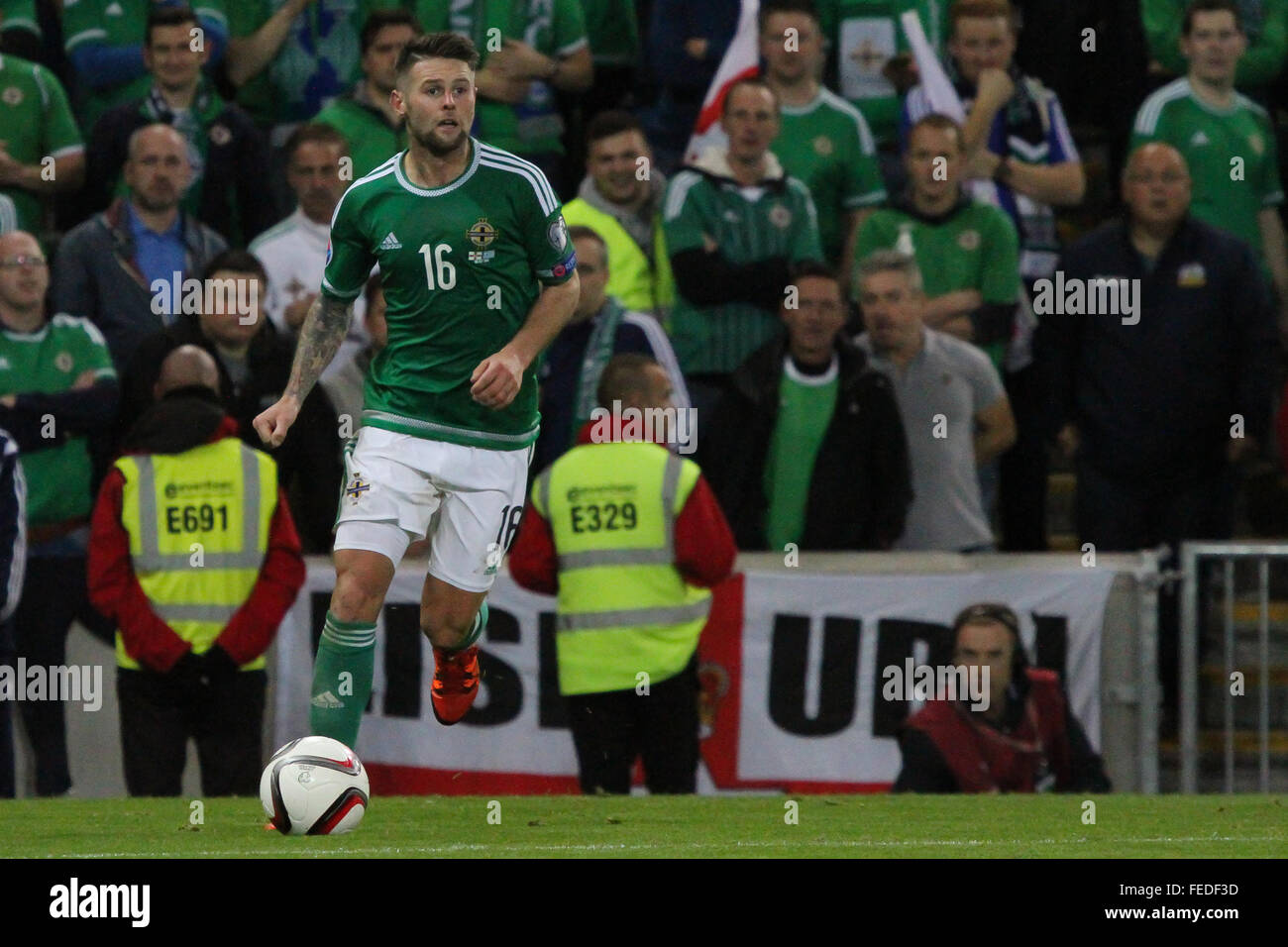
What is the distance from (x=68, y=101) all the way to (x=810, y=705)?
18.5 feet

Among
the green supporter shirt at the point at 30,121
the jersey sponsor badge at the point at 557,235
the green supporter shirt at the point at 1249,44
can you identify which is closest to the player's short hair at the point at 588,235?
the green supporter shirt at the point at 30,121

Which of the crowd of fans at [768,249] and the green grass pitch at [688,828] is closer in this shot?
the green grass pitch at [688,828]

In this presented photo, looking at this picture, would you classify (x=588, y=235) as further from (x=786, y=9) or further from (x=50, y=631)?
(x=50, y=631)

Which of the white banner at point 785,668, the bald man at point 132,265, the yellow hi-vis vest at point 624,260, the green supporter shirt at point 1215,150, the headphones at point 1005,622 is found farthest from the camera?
the green supporter shirt at point 1215,150

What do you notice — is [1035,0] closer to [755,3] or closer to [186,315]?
[755,3]

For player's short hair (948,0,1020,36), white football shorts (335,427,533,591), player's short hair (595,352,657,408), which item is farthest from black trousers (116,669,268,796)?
player's short hair (948,0,1020,36)

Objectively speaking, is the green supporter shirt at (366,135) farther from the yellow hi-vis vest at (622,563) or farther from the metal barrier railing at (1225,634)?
the metal barrier railing at (1225,634)

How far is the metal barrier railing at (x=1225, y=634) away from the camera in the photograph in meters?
11.5

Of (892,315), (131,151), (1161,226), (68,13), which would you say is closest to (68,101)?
(68,13)

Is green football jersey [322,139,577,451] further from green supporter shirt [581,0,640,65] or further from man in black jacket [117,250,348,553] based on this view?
green supporter shirt [581,0,640,65]

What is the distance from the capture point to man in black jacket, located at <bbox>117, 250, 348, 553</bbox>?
39.1 ft

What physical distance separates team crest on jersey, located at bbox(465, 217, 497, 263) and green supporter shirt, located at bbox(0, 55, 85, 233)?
5.58 m

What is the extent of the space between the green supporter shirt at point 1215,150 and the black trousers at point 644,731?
4.61 meters
